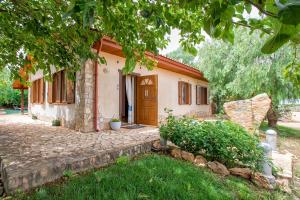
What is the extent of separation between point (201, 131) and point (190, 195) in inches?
68.8

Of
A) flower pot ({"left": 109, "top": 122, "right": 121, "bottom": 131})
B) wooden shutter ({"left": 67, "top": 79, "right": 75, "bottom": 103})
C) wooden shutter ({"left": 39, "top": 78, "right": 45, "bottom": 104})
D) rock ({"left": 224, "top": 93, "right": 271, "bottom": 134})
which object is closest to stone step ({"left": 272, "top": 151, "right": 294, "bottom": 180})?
rock ({"left": 224, "top": 93, "right": 271, "bottom": 134})

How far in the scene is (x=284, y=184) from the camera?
3.65 meters

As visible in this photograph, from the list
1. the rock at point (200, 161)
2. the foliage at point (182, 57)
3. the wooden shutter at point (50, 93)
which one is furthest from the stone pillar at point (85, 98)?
the foliage at point (182, 57)

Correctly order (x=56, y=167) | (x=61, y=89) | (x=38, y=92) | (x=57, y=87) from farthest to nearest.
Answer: (x=38, y=92) → (x=57, y=87) → (x=61, y=89) → (x=56, y=167)

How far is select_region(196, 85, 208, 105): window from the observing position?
1217cm

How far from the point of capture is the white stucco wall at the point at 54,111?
6.70 m

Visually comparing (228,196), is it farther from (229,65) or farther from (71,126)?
(229,65)

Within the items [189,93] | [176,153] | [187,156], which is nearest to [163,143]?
[176,153]

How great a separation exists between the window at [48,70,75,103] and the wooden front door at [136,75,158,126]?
250 centimetres

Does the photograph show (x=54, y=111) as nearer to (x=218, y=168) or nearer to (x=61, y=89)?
(x=61, y=89)

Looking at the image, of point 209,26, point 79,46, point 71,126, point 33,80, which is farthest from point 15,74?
point 33,80

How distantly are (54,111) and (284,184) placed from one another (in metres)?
7.81

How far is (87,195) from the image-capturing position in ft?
7.91

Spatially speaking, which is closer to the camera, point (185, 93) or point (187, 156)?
point (187, 156)
